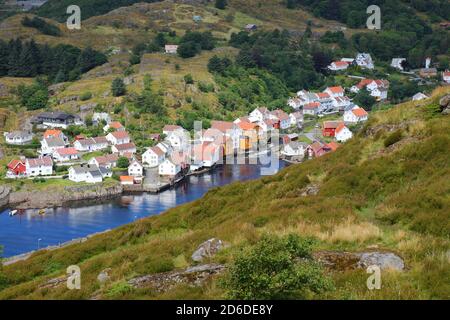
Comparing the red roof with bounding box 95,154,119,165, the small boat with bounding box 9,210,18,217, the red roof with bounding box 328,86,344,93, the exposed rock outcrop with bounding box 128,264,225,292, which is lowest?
the small boat with bounding box 9,210,18,217

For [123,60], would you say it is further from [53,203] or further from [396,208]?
[396,208]

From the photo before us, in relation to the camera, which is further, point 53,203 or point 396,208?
point 53,203

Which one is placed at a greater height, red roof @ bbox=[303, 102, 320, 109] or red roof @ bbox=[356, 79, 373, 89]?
red roof @ bbox=[356, 79, 373, 89]

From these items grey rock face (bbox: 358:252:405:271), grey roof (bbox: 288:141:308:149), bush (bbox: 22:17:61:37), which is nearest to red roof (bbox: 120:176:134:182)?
grey roof (bbox: 288:141:308:149)

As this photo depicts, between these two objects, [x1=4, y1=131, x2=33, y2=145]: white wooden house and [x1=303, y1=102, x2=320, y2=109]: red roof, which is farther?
[x1=303, y1=102, x2=320, y2=109]: red roof

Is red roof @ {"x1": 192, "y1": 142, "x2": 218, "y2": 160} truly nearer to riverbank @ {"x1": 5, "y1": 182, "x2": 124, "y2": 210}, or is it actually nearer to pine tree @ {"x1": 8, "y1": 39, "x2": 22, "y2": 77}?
riverbank @ {"x1": 5, "y1": 182, "x2": 124, "y2": 210}

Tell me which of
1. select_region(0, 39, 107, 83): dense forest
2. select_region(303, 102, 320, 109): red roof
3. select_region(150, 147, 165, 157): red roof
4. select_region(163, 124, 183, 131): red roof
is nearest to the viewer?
select_region(150, 147, 165, 157): red roof

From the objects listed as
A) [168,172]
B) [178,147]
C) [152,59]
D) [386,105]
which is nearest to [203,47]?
[152,59]

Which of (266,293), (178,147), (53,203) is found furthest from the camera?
(178,147)
